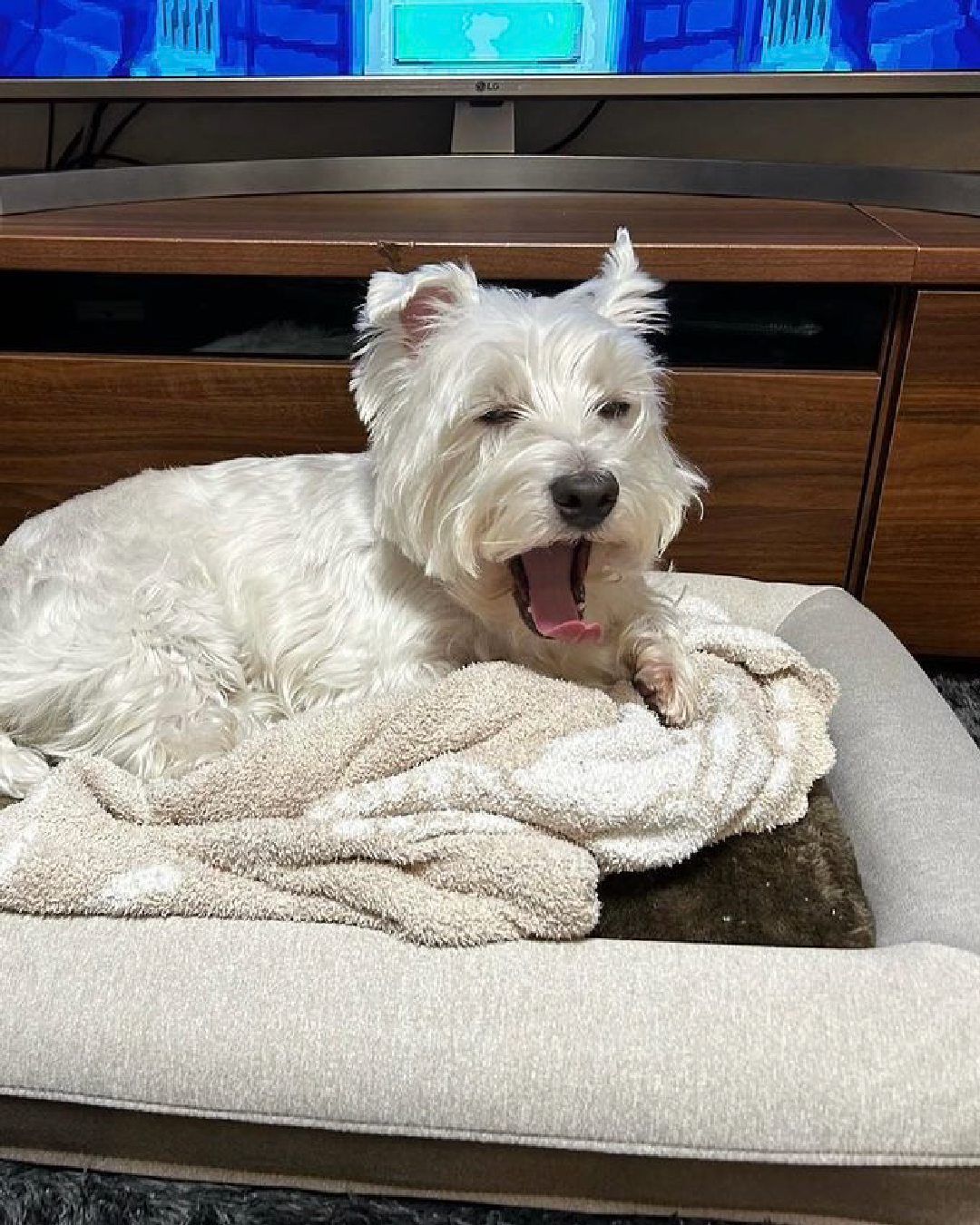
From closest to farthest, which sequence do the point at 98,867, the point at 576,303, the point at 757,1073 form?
the point at 757,1073, the point at 98,867, the point at 576,303

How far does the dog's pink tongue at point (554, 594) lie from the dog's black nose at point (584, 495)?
0.10 metres

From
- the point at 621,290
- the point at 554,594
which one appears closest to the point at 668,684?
the point at 554,594

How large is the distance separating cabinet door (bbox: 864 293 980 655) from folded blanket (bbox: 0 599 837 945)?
578mm

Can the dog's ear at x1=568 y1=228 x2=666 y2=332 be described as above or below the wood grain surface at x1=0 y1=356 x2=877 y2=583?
above

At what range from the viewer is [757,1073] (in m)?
0.83

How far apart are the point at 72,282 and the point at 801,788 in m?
1.22

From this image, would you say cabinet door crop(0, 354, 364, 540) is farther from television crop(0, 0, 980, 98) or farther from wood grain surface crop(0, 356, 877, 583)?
television crop(0, 0, 980, 98)

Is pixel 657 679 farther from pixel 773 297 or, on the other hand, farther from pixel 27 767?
pixel 27 767

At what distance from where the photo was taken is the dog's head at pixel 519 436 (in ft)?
3.45

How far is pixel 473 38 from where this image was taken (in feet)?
5.46

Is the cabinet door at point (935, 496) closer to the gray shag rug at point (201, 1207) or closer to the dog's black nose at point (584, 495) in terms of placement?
the dog's black nose at point (584, 495)

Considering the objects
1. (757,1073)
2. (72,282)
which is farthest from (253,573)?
(757,1073)

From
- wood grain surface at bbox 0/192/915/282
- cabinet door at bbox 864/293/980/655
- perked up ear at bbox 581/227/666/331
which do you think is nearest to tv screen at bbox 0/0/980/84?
wood grain surface at bbox 0/192/915/282

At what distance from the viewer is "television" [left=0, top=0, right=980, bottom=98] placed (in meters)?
1.61
